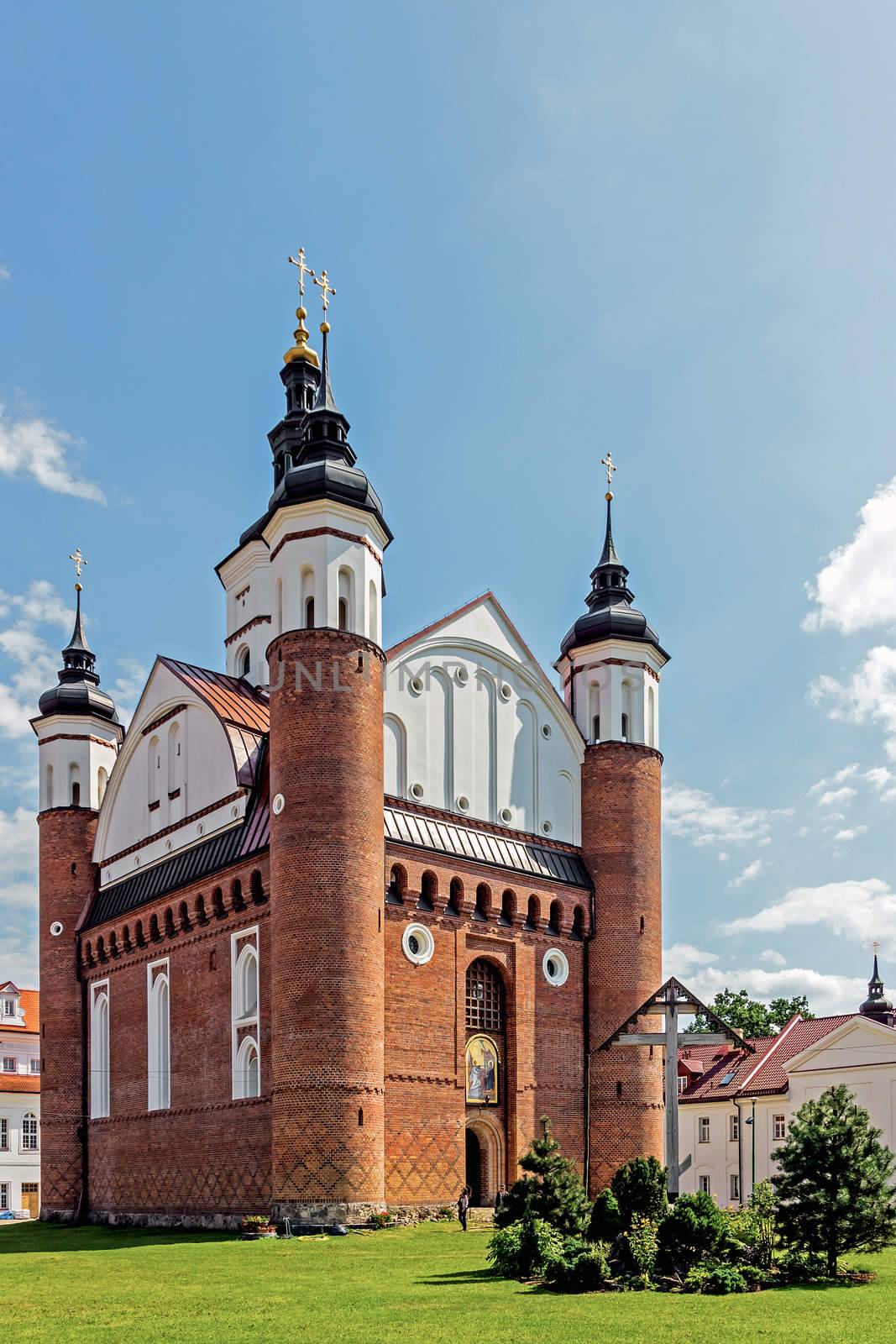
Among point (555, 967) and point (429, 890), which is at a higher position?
point (429, 890)

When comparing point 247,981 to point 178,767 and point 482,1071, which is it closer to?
point 482,1071

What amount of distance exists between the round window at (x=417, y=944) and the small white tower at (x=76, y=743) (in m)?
16.4

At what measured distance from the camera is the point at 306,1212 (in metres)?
29.0

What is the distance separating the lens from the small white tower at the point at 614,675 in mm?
40344

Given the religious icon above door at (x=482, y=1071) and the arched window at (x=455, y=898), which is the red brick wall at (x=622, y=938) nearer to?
the religious icon above door at (x=482, y=1071)

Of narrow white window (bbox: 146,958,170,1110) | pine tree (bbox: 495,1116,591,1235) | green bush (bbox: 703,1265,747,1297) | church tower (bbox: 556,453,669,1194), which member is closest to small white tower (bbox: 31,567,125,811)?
narrow white window (bbox: 146,958,170,1110)

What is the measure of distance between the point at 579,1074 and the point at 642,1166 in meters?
16.5

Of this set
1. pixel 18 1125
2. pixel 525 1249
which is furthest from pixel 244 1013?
pixel 18 1125

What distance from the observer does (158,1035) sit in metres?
38.8

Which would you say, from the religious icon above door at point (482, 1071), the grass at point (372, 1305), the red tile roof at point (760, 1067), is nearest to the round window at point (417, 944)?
the religious icon above door at point (482, 1071)

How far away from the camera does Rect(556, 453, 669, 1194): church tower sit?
36.7 m

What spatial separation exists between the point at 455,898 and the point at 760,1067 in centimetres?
2201

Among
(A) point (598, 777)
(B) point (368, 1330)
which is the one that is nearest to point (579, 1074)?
(A) point (598, 777)

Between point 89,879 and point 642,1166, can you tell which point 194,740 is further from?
point 642,1166
